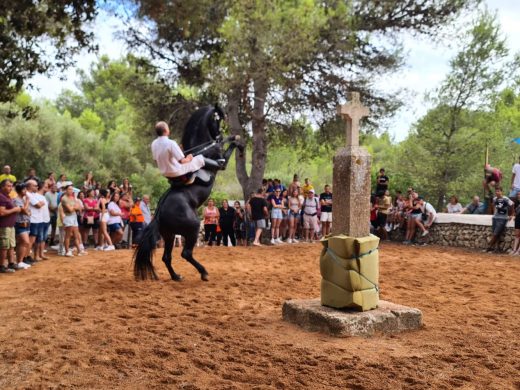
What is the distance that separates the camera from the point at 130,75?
2086 centimetres

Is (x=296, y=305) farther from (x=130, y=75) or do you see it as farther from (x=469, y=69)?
(x=469, y=69)

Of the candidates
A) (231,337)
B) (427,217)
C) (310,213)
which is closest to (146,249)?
(231,337)

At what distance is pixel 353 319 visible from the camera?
19.8 feet

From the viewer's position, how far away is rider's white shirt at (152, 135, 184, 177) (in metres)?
8.50

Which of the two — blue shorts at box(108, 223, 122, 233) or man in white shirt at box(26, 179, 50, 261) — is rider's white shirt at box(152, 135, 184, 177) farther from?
blue shorts at box(108, 223, 122, 233)

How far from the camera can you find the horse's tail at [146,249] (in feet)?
27.9

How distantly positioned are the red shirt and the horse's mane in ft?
11.4

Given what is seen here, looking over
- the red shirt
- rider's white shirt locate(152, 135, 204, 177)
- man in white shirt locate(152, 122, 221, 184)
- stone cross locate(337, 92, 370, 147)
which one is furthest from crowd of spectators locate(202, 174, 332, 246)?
stone cross locate(337, 92, 370, 147)

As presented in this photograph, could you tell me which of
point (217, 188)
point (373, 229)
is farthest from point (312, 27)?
point (217, 188)

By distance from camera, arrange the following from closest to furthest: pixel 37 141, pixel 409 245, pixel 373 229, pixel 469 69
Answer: pixel 409 245
pixel 373 229
pixel 469 69
pixel 37 141

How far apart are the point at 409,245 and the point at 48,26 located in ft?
36.9

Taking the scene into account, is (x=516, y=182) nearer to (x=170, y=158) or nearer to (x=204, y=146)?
(x=204, y=146)

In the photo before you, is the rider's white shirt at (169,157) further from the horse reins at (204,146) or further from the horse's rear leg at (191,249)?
the horse's rear leg at (191,249)

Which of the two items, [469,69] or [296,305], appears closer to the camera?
[296,305]
